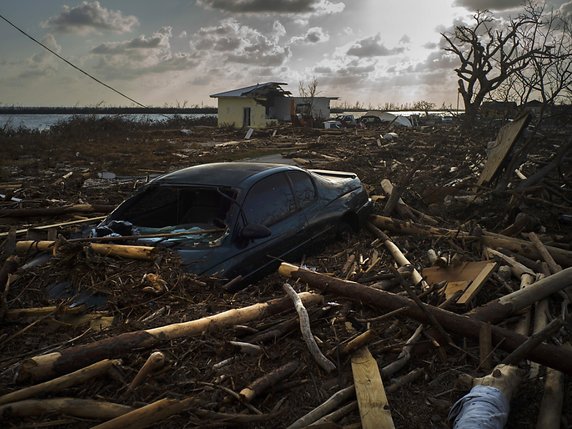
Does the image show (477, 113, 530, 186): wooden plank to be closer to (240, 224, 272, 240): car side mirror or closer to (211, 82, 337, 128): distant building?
(240, 224, 272, 240): car side mirror

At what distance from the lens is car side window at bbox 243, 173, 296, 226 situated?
531 centimetres

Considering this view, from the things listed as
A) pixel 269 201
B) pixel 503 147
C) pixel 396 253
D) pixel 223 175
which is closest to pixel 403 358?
pixel 269 201

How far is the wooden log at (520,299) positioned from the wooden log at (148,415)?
2592 mm

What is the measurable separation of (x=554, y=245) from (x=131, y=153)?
2023cm

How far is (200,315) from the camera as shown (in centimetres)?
390

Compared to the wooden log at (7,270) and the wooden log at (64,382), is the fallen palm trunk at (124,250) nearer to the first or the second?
the wooden log at (7,270)

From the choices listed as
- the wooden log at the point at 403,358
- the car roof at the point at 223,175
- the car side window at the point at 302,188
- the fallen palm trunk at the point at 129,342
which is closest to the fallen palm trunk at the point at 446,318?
the wooden log at the point at 403,358

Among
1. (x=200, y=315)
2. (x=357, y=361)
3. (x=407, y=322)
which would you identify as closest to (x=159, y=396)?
(x=200, y=315)

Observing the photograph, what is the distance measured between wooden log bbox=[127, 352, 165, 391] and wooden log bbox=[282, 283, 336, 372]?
3.45 feet

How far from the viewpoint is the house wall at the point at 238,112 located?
142 feet

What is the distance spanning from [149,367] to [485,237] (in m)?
5.21

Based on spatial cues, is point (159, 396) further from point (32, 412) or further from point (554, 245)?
point (554, 245)

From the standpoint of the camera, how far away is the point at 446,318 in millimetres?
3881

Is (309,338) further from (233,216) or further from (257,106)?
(257,106)
